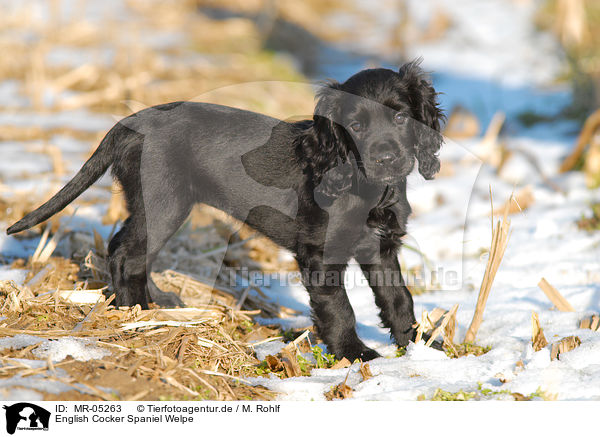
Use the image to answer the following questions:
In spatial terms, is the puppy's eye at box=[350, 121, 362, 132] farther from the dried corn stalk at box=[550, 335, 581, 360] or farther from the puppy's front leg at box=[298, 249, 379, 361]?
the dried corn stalk at box=[550, 335, 581, 360]

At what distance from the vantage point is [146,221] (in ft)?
10.6

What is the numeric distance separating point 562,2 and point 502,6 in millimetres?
4889

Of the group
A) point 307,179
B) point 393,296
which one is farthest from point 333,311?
point 307,179

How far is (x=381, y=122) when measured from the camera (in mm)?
2998

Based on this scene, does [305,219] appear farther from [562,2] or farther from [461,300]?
[562,2]

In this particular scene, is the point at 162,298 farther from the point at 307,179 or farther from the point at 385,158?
the point at 385,158

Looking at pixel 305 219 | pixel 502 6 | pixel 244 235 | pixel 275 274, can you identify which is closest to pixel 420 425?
pixel 305 219

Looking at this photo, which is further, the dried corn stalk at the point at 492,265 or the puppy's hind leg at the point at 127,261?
the puppy's hind leg at the point at 127,261

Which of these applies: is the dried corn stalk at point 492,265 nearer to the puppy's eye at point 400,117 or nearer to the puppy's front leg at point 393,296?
the puppy's front leg at point 393,296

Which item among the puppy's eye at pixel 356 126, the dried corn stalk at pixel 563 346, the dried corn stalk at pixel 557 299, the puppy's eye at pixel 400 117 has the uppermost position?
the puppy's eye at pixel 400 117

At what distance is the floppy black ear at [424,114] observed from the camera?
3.09m

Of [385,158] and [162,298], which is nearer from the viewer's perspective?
[385,158]

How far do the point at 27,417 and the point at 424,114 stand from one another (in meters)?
2.17

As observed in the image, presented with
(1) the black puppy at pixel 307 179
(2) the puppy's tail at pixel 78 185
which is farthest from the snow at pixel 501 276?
(2) the puppy's tail at pixel 78 185
